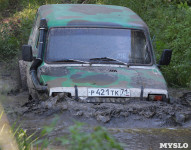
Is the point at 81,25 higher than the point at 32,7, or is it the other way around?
the point at 81,25

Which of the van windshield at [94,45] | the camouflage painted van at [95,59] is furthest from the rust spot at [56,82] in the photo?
the van windshield at [94,45]

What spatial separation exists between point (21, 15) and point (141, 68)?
7056mm

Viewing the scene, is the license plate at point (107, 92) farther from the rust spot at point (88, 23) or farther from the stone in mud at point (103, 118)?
the rust spot at point (88, 23)

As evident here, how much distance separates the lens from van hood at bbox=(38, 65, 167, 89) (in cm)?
530

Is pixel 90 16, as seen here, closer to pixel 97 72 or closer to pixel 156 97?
pixel 97 72

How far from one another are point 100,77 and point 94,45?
1.93 ft

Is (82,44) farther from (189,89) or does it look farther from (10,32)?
(10,32)

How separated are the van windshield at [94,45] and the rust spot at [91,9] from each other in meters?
0.68

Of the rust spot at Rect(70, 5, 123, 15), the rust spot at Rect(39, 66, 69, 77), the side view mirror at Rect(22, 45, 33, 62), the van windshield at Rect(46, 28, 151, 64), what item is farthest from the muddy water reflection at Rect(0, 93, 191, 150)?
the rust spot at Rect(70, 5, 123, 15)

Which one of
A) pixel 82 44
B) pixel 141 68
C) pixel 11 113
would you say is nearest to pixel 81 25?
pixel 82 44

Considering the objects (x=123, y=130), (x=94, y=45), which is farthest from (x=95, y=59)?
(x=123, y=130)

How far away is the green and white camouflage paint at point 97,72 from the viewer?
17.3 feet

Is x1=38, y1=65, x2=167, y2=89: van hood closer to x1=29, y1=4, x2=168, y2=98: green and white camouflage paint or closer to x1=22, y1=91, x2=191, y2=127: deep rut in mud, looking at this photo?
x1=29, y1=4, x2=168, y2=98: green and white camouflage paint

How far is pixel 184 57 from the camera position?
8.91 meters
